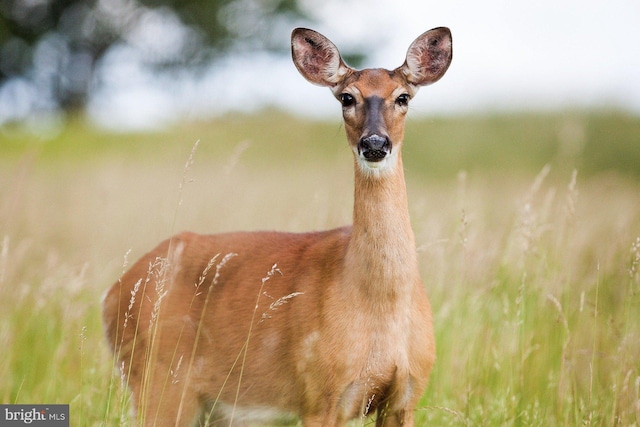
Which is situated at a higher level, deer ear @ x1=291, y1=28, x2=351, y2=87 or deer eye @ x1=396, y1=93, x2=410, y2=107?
deer ear @ x1=291, y1=28, x2=351, y2=87

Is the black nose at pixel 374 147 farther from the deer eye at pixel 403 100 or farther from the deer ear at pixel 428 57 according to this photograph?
the deer ear at pixel 428 57

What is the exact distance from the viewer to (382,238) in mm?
3357

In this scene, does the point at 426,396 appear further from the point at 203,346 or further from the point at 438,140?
the point at 438,140

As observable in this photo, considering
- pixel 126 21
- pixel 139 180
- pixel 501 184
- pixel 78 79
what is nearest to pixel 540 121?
pixel 501 184

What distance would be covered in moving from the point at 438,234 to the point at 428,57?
1.99m

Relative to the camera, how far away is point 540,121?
16812mm

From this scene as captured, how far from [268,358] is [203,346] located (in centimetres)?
40

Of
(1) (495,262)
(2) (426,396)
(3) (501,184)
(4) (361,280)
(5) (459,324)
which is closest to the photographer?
(4) (361,280)

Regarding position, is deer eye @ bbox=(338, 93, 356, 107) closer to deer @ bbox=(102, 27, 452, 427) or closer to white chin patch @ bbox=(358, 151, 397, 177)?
deer @ bbox=(102, 27, 452, 427)

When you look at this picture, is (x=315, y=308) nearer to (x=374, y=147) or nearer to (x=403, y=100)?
(x=374, y=147)

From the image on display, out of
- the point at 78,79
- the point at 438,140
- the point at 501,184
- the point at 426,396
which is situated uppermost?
the point at 78,79

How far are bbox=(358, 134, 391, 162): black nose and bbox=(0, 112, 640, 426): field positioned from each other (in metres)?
0.73

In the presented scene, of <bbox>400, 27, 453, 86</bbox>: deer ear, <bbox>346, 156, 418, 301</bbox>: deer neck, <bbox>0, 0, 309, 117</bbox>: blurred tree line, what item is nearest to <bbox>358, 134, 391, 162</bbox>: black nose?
<bbox>346, 156, 418, 301</bbox>: deer neck

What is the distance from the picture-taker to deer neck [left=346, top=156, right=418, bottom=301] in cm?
332
